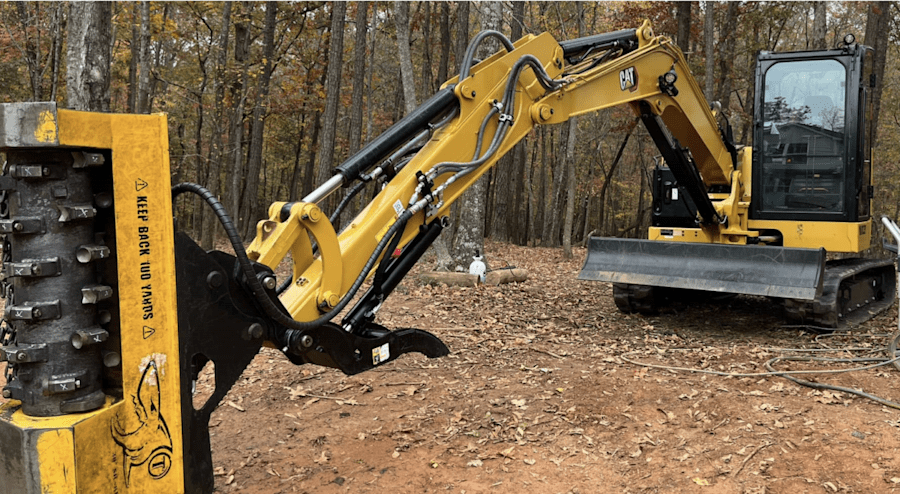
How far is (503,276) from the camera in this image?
35.9 ft

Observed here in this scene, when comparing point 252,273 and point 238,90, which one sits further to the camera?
point 238,90

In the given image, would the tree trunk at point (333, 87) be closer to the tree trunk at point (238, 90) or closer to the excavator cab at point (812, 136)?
the tree trunk at point (238, 90)

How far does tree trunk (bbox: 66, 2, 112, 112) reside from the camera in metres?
6.34

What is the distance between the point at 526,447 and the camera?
4.40 metres

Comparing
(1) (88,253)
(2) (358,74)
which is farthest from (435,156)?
(2) (358,74)

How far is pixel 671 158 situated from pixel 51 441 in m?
6.67

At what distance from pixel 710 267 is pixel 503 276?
3.96 meters

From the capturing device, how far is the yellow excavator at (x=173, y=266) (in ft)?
8.18

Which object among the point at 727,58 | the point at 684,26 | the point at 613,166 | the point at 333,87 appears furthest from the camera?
the point at 613,166

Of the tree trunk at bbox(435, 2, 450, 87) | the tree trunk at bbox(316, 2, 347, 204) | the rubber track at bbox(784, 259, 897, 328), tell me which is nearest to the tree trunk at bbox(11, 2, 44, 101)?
the tree trunk at bbox(316, 2, 347, 204)

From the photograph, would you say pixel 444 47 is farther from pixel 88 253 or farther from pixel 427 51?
pixel 88 253

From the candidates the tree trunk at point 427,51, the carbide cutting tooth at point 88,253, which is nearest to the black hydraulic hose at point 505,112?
the carbide cutting tooth at point 88,253

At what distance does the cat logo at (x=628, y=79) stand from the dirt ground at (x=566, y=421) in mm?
2569

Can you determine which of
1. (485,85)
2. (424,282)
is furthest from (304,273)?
(424,282)
